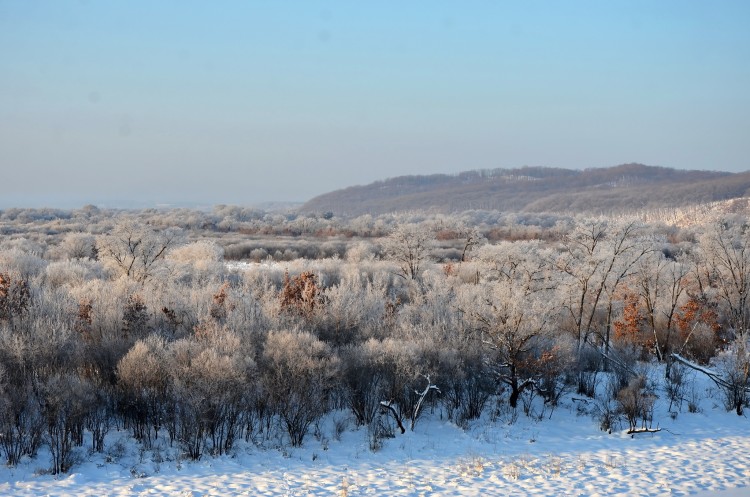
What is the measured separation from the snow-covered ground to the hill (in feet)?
339

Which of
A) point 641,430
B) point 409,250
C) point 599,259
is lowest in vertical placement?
point 641,430

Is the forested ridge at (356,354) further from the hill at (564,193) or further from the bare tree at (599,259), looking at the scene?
the hill at (564,193)

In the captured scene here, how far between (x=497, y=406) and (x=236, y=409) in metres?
5.88

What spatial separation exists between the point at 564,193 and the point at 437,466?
153 metres

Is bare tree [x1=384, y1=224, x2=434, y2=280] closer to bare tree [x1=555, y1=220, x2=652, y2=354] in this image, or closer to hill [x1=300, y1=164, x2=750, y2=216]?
bare tree [x1=555, y1=220, x2=652, y2=354]

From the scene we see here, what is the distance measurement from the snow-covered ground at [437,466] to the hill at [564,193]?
339ft

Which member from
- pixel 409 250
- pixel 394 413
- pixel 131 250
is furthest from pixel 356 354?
pixel 409 250

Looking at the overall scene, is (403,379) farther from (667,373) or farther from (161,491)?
(667,373)

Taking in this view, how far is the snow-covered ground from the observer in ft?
32.6

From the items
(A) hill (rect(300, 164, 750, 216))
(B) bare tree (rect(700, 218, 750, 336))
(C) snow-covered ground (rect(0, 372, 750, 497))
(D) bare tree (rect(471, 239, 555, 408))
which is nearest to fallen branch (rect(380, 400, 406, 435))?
(C) snow-covered ground (rect(0, 372, 750, 497))

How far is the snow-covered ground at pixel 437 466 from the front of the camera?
9.94 metres

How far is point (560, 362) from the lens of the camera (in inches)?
617

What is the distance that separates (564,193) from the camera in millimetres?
156125

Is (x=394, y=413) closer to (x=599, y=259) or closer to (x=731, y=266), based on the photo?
(x=599, y=259)
